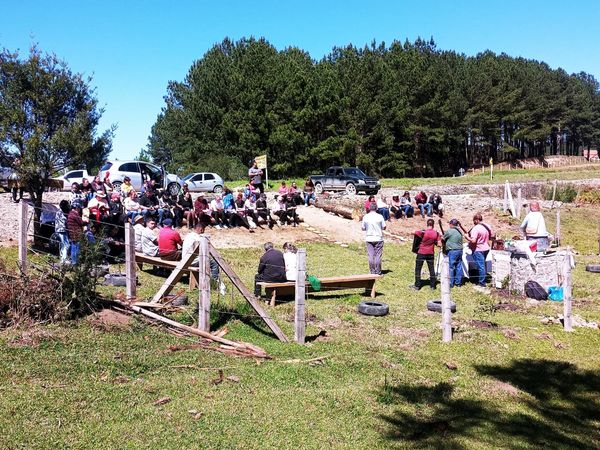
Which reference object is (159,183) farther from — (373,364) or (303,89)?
(303,89)

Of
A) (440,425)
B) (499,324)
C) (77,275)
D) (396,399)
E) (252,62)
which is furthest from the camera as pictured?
(252,62)

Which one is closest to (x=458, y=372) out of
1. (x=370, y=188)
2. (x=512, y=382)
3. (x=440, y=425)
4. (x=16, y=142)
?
(x=512, y=382)

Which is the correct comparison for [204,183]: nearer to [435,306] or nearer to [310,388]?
[435,306]

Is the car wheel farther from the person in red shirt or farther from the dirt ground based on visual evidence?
the person in red shirt

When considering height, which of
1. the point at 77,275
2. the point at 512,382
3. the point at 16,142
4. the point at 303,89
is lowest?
the point at 512,382

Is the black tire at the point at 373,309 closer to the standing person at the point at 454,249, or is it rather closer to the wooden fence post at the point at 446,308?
the wooden fence post at the point at 446,308

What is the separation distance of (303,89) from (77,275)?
45586 millimetres

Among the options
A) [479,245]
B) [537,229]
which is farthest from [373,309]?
[537,229]

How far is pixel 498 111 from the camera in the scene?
2849 inches

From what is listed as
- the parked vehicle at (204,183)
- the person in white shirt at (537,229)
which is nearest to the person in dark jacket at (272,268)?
the person in white shirt at (537,229)

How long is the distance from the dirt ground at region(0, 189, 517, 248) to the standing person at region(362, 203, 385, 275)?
19.9 ft

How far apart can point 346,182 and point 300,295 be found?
82.5ft

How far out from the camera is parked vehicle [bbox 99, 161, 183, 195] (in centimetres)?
2488

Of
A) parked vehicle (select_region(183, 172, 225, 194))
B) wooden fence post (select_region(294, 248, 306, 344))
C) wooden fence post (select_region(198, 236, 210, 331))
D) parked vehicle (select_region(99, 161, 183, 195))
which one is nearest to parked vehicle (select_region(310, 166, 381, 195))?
parked vehicle (select_region(183, 172, 225, 194))
